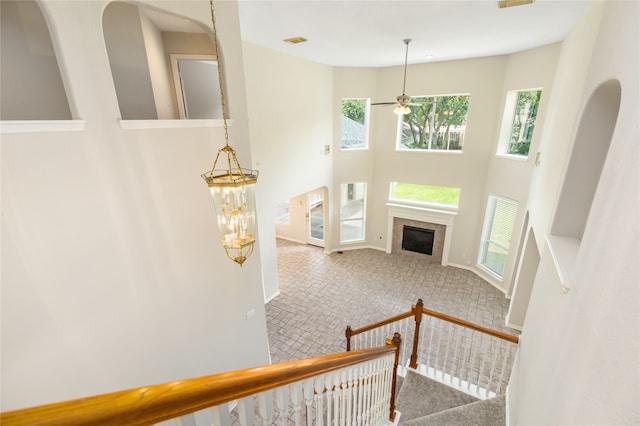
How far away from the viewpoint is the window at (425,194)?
8.34 m

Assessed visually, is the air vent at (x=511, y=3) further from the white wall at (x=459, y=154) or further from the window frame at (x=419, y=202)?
the window frame at (x=419, y=202)

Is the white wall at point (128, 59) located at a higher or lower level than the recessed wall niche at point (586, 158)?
higher

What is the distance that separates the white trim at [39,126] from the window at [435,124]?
7.68 m

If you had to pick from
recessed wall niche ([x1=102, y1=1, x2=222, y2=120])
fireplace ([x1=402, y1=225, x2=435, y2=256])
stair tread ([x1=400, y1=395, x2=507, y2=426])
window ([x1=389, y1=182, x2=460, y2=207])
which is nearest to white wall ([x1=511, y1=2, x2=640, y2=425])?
stair tread ([x1=400, y1=395, x2=507, y2=426])

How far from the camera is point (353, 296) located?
7125 millimetres

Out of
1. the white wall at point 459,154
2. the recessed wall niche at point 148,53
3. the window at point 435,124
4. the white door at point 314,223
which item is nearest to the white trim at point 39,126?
the recessed wall niche at point 148,53

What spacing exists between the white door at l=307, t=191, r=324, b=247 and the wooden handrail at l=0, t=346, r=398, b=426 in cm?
863

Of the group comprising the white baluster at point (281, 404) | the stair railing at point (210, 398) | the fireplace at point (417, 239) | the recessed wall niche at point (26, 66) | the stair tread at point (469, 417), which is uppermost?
the recessed wall niche at point (26, 66)

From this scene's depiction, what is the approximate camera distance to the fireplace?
874 cm

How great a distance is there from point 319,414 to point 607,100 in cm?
330

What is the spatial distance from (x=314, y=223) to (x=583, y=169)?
806 cm

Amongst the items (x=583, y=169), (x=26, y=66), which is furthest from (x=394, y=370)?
(x=26, y=66)

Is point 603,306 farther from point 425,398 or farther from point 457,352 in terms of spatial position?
point 457,352

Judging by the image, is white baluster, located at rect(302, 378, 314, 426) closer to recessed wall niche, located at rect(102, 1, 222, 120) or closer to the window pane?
recessed wall niche, located at rect(102, 1, 222, 120)
